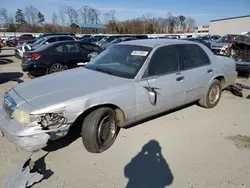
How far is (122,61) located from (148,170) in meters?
1.94

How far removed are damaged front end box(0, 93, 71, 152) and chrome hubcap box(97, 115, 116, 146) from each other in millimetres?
516

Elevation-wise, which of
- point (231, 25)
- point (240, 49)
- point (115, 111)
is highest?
point (231, 25)

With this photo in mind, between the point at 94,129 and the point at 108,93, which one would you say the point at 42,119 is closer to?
the point at 94,129

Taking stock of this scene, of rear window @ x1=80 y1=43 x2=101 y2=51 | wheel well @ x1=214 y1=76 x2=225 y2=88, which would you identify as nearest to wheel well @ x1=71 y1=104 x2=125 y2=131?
wheel well @ x1=214 y1=76 x2=225 y2=88

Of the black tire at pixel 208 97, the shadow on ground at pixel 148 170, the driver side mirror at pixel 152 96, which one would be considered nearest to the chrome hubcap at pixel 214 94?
the black tire at pixel 208 97

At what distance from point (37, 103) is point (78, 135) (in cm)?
123

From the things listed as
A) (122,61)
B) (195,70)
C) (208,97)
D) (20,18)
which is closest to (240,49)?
(208,97)

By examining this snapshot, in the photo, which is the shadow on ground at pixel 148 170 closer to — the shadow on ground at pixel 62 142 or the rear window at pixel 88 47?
the shadow on ground at pixel 62 142

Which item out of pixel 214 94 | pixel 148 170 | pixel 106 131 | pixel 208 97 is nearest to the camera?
pixel 148 170

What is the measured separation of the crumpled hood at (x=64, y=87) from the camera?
2.92 metres

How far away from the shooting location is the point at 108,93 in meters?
3.18

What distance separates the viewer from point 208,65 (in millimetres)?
4699

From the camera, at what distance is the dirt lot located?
8.93 ft

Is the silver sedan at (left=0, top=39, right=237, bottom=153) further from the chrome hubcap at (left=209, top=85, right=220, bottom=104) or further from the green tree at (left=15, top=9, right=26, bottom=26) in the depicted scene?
the green tree at (left=15, top=9, right=26, bottom=26)
